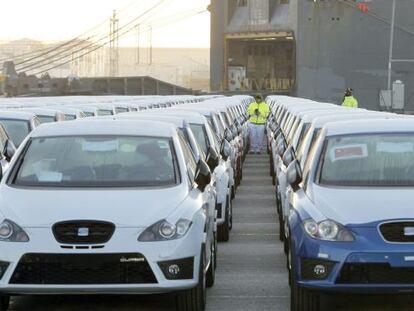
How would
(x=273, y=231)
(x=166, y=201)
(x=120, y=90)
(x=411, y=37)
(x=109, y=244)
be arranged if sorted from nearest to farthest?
(x=109, y=244), (x=166, y=201), (x=273, y=231), (x=411, y=37), (x=120, y=90)

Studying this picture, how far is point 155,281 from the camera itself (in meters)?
7.24

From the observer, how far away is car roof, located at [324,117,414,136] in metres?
8.91

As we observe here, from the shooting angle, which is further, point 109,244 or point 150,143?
point 150,143

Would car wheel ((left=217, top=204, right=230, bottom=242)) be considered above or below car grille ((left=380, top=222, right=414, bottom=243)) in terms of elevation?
below

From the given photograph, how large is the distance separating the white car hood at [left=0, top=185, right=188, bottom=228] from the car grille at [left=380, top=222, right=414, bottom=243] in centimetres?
160

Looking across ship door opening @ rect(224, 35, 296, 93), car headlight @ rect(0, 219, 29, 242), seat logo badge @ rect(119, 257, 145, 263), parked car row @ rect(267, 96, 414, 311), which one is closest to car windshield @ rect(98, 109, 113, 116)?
parked car row @ rect(267, 96, 414, 311)

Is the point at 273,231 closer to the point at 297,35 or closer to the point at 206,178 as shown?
the point at 206,178

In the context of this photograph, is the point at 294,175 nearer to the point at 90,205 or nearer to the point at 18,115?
the point at 90,205

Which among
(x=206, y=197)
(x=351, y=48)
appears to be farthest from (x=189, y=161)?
(x=351, y=48)

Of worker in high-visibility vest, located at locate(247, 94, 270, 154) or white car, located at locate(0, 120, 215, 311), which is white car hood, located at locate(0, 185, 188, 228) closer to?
white car, located at locate(0, 120, 215, 311)

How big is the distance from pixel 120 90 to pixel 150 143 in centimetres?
7204

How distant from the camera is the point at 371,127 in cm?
903

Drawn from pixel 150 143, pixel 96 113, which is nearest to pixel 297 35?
pixel 96 113

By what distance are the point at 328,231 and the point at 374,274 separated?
1.53 ft
